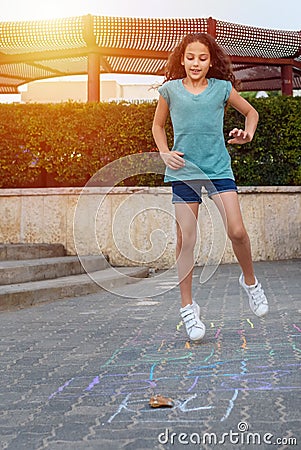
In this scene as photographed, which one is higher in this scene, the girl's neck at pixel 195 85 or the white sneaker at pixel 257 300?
the girl's neck at pixel 195 85

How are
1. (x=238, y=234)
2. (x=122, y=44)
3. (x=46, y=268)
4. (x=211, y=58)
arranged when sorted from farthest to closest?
(x=122, y=44)
(x=46, y=268)
(x=211, y=58)
(x=238, y=234)

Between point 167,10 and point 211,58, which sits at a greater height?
point 167,10

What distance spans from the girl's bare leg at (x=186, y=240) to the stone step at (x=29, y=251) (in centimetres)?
461

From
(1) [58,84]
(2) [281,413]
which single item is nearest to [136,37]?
(2) [281,413]

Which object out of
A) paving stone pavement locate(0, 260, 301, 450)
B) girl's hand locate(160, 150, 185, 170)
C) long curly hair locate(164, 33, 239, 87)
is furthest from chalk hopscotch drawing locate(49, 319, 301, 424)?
long curly hair locate(164, 33, 239, 87)

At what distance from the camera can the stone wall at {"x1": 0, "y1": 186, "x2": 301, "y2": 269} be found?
9570mm

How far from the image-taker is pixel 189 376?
11.3 ft

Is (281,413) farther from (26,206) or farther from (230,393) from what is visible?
(26,206)

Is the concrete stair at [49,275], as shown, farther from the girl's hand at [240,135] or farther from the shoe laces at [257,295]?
the girl's hand at [240,135]

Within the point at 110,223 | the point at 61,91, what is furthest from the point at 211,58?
the point at 61,91

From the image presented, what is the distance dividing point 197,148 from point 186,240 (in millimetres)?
539

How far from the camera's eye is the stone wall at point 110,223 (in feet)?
31.4

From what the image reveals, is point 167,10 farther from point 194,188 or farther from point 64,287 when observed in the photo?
point 194,188

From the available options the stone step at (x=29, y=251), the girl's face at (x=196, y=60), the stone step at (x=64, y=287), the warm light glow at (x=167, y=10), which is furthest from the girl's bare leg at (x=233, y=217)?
the warm light glow at (x=167, y=10)
